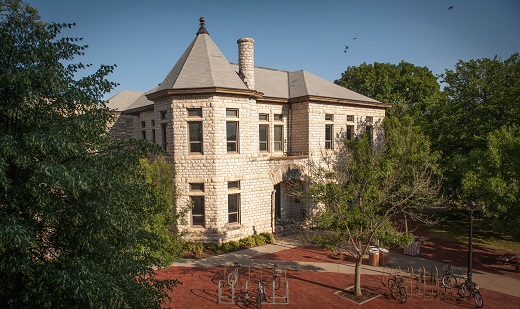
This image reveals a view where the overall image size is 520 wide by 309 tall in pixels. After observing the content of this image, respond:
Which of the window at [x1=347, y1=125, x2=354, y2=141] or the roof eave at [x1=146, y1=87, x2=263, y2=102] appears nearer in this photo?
the roof eave at [x1=146, y1=87, x2=263, y2=102]

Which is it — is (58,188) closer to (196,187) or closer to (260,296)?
(260,296)

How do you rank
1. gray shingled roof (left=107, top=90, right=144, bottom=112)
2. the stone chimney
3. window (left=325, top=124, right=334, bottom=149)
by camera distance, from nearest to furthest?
the stone chimney < window (left=325, top=124, right=334, bottom=149) < gray shingled roof (left=107, top=90, right=144, bottom=112)

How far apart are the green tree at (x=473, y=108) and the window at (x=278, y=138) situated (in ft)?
40.2

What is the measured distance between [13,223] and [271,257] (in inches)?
581

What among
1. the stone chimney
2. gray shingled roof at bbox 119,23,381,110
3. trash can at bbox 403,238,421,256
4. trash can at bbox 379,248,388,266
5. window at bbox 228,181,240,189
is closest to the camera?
trash can at bbox 379,248,388,266

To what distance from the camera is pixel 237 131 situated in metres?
20.8

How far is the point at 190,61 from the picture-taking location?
68.8 feet

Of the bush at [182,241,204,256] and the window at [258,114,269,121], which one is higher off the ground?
the window at [258,114,269,121]

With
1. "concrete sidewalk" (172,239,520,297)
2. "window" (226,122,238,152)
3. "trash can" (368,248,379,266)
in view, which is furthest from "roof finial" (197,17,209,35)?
"trash can" (368,248,379,266)

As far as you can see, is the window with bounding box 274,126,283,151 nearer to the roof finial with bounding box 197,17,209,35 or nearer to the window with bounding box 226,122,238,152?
the window with bounding box 226,122,238,152

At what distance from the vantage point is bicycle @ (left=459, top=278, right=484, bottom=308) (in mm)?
12492

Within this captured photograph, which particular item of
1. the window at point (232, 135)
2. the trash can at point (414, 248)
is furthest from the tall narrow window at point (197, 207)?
the trash can at point (414, 248)

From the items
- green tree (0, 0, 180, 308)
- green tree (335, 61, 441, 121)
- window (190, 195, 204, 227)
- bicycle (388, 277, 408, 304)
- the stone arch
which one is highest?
green tree (335, 61, 441, 121)

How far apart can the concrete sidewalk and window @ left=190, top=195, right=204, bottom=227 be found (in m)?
2.63
